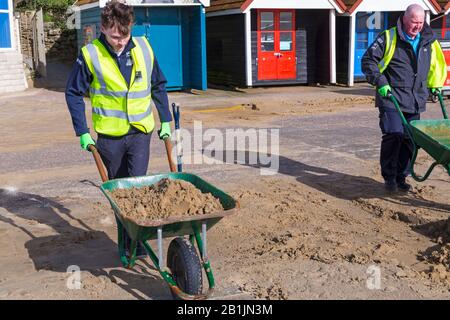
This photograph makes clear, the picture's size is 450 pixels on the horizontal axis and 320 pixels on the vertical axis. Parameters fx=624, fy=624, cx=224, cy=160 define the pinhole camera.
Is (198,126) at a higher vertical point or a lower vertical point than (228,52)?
lower

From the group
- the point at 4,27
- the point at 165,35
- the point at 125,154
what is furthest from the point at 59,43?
the point at 125,154

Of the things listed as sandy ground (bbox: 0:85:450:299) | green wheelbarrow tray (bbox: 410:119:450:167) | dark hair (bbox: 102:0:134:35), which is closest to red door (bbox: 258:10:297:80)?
sandy ground (bbox: 0:85:450:299)

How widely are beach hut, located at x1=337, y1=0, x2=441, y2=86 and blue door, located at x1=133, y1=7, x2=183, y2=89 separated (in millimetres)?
5410

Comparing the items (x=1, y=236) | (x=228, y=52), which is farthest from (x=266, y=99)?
(x=1, y=236)

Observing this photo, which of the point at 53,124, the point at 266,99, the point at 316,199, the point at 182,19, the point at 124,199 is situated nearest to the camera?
the point at 124,199

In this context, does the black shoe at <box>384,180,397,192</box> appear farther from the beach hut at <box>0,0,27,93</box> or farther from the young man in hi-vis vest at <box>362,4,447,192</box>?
the beach hut at <box>0,0,27,93</box>

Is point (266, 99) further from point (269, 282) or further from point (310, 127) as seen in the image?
point (269, 282)

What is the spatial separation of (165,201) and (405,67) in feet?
12.1

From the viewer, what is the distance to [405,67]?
6723 mm

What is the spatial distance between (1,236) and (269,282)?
262 cm

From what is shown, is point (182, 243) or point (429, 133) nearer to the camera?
point (182, 243)

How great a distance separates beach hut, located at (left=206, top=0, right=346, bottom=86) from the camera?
18984 mm

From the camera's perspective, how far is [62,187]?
7.41 meters

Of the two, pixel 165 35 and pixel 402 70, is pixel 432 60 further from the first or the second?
pixel 165 35
